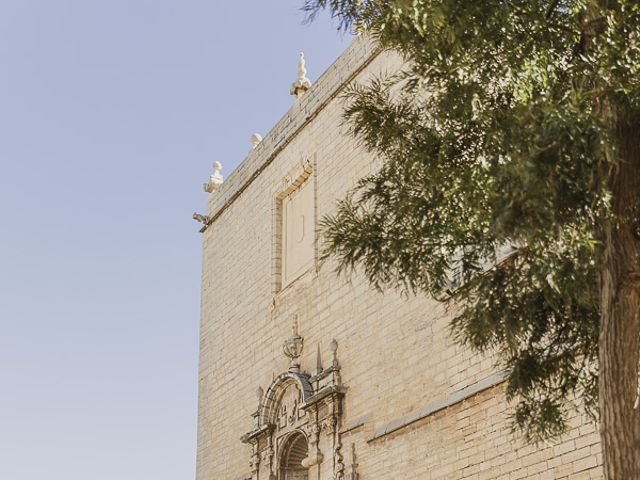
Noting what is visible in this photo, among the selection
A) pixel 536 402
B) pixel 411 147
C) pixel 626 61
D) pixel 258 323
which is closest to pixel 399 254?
pixel 411 147

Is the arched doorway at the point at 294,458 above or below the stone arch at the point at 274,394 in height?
below

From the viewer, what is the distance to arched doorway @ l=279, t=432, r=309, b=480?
14945 millimetres

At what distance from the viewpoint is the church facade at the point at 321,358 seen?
1142cm

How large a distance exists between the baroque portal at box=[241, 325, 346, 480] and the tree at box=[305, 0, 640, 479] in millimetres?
6017

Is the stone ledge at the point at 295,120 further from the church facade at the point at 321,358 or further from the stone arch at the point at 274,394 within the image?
the stone arch at the point at 274,394

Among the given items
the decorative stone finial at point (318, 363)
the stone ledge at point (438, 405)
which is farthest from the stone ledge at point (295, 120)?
the stone ledge at point (438, 405)

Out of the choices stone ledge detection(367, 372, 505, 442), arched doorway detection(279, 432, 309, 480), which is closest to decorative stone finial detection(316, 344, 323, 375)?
arched doorway detection(279, 432, 309, 480)

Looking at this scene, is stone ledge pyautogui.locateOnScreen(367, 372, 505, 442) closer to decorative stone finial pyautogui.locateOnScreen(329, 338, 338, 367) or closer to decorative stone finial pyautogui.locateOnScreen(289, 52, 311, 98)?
decorative stone finial pyautogui.locateOnScreen(329, 338, 338, 367)

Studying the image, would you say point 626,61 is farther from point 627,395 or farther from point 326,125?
point 326,125

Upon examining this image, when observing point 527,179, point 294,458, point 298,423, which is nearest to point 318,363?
point 298,423

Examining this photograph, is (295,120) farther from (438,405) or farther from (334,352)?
(438,405)

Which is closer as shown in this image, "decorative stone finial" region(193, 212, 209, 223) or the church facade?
the church facade

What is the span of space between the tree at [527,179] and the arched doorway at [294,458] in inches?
290

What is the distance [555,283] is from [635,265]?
1.75 ft
